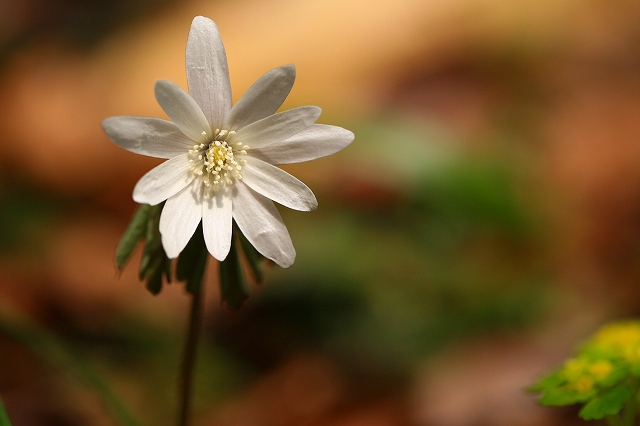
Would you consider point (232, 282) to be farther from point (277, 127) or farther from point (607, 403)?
point (607, 403)

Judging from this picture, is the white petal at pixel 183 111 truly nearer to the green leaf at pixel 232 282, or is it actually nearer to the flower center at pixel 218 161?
the flower center at pixel 218 161

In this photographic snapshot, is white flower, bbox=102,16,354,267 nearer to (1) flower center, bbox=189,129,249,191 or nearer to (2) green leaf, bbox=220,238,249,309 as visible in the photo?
(1) flower center, bbox=189,129,249,191

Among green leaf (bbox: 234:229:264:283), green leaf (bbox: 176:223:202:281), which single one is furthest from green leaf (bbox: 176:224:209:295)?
green leaf (bbox: 234:229:264:283)

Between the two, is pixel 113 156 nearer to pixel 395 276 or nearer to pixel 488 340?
pixel 395 276

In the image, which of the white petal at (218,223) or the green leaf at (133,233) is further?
the green leaf at (133,233)

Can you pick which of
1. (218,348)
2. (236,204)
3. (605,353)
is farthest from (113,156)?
(605,353)

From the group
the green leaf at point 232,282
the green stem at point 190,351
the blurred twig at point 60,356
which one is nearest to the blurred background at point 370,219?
the blurred twig at point 60,356
